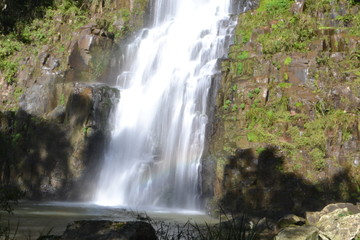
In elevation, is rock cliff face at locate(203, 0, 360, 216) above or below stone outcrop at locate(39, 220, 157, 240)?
above

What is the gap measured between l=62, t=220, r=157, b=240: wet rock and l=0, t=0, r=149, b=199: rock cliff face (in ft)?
45.6

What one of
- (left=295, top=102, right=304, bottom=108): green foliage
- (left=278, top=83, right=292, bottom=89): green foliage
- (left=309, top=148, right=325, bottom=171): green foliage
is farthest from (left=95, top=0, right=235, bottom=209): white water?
(left=309, top=148, right=325, bottom=171): green foliage

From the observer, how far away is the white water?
652 inches

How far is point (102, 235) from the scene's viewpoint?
190 inches

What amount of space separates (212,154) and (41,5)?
826 inches

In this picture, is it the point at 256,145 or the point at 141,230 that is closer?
the point at 141,230

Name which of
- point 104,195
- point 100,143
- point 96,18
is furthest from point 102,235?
point 96,18

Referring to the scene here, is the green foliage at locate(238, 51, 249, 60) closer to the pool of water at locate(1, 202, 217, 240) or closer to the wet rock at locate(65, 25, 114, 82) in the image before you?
the pool of water at locate(1, 202, 217, 240)

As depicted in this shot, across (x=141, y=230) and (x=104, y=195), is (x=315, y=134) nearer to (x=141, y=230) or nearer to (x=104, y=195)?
(x=104, y=195)

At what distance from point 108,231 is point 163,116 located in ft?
47.7

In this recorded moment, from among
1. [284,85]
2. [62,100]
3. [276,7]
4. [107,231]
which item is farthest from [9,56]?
[107,231]

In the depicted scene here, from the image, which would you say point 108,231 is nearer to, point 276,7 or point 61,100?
point 61,100

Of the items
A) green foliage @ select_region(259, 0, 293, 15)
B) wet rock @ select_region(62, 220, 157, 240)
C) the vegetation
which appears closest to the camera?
wet rock @ select_region(62, 220, 157, 240)

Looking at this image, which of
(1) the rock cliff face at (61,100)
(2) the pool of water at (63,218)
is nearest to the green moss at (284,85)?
(2) the pool of water at (63,218)
